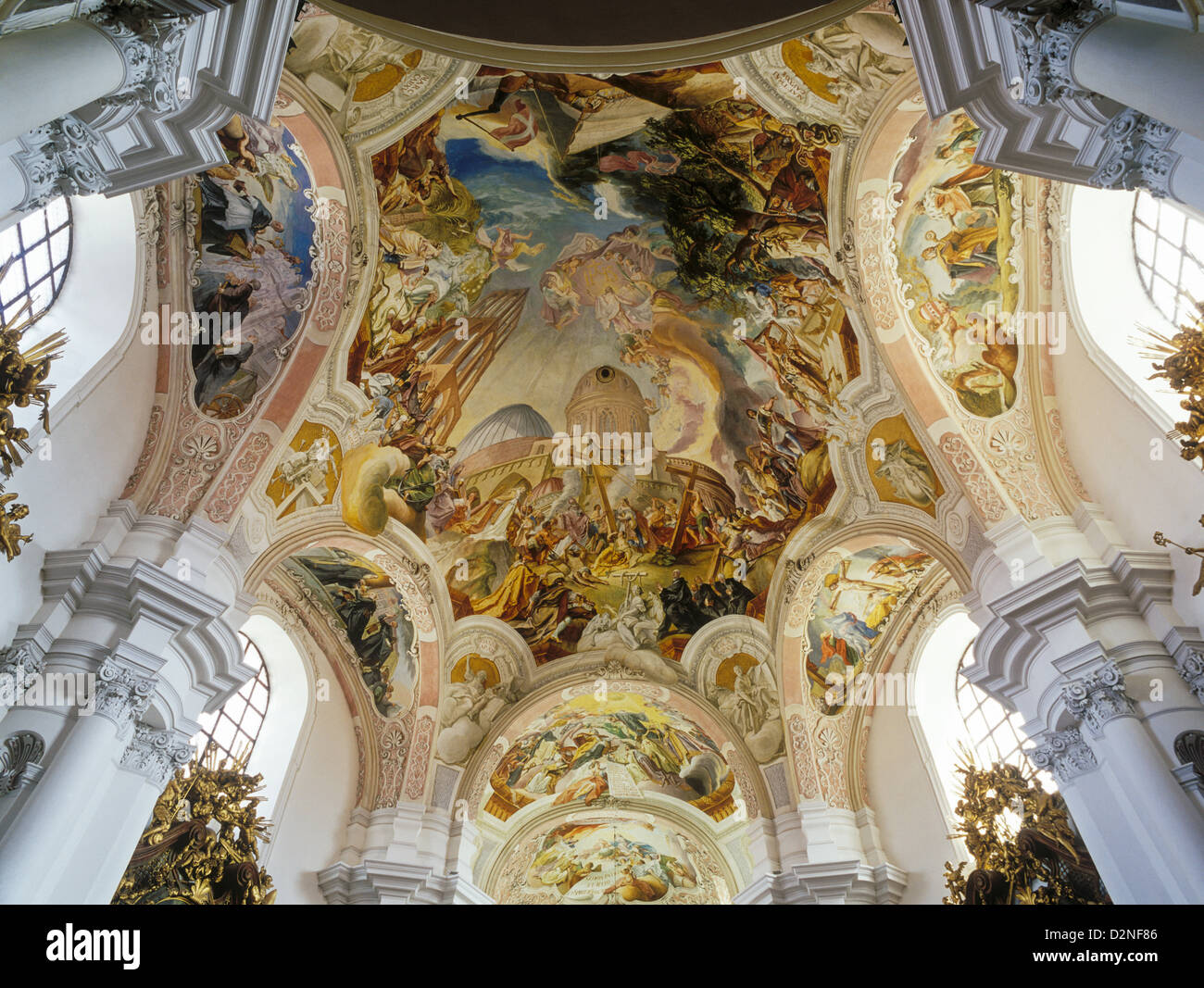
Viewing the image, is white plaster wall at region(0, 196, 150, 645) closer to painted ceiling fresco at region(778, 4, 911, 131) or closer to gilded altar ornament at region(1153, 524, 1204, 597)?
painted ceiling fresco at region(778, 4, 911, 131)

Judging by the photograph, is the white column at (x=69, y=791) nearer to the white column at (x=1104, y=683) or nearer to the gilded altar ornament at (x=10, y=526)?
the gilded altar ornament at (x=10, y=526)

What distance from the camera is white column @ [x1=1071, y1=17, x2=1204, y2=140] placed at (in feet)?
15.2

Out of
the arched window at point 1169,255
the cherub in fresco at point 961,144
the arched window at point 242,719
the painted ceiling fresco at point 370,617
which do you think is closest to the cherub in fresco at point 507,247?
the painted ceiling fresco at point 370,617

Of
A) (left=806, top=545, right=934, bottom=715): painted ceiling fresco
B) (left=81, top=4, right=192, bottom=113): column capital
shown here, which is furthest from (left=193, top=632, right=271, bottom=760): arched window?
(left=806, top=545, right=934, bottom=715): painted ceiling fresco

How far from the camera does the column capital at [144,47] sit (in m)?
5.30

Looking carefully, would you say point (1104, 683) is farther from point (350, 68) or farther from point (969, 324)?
point (350, 68)

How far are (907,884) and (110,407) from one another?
40.7ft

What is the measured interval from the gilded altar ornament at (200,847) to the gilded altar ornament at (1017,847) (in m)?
8.87

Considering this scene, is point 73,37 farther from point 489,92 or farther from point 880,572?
point 880,572

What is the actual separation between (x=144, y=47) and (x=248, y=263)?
→ 5.39m

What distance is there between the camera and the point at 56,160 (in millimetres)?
5516

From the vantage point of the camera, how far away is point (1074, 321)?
33.3ft

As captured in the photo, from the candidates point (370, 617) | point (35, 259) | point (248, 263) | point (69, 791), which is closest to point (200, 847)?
point (69, 791)

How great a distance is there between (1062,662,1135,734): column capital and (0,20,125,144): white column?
30.4 feet
